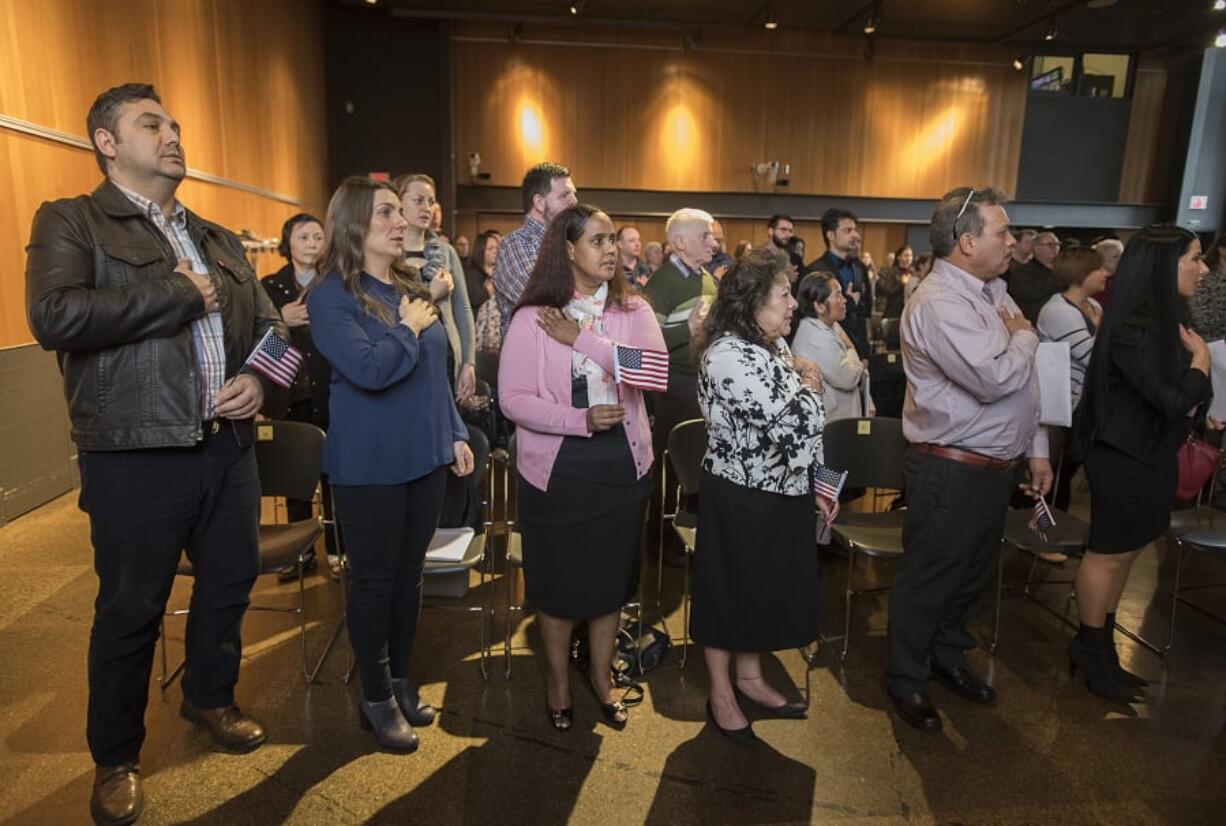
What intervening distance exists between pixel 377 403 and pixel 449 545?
2.77 feet

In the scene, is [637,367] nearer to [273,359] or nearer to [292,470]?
[273,359]

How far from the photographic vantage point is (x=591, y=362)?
242cm

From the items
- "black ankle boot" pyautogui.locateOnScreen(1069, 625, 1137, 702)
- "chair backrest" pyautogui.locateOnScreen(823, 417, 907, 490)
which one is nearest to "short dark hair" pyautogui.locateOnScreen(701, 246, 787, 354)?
"chair backrest" pyautogui.locateOnScreen(823, 417, 907, 490)

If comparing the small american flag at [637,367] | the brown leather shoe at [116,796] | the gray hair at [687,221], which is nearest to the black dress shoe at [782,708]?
the small american flag at [637,367]

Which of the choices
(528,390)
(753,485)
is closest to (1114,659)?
(753,485)

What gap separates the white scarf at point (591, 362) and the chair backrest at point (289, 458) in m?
1.19

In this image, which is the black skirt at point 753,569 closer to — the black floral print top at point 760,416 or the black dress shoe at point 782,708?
the black floral print top at point 760,416

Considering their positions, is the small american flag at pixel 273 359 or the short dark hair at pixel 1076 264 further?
the short dark hair at pixel 1076 264

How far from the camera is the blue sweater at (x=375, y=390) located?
218 cm

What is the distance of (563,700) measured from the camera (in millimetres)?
2627

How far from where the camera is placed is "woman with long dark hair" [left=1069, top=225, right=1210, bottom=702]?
2623mm

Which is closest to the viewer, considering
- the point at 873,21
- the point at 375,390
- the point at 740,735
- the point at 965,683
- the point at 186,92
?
the point at 375,390

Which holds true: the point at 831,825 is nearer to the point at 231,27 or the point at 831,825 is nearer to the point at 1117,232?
the point at 231,27

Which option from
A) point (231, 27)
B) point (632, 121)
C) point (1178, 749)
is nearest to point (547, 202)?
point (1178, 749)
